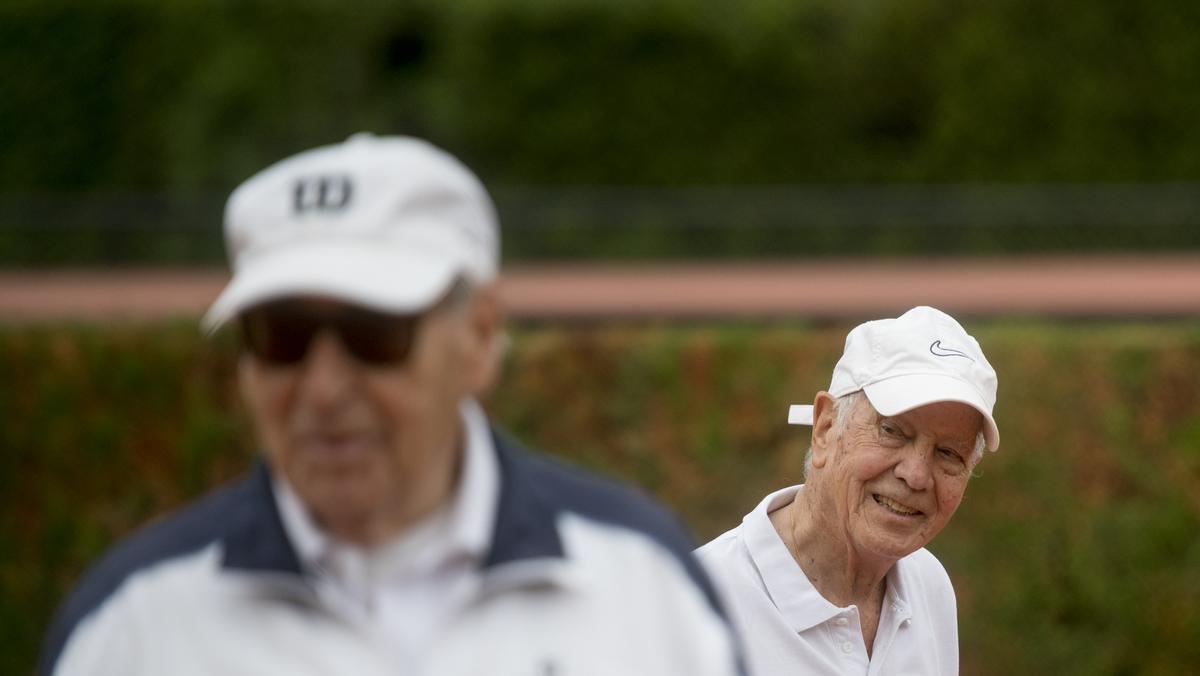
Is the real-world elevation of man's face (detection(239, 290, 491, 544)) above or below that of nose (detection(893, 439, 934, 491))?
above

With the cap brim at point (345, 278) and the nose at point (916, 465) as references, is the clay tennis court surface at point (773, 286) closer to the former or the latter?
the nose at point (916, 465)

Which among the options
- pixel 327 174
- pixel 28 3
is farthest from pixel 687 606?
pixel 28 3

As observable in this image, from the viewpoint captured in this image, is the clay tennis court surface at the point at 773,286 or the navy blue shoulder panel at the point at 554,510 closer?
the navy blue shoulder panel at the point at 554,510

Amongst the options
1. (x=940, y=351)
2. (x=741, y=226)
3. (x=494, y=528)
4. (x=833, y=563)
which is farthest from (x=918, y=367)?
(x=741, y=226)

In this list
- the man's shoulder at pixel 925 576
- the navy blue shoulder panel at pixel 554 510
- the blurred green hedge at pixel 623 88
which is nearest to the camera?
the navy blue shoulder panel at pixel 554 510

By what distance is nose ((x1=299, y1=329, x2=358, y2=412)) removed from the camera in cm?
154

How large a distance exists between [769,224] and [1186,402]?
7.07 metres

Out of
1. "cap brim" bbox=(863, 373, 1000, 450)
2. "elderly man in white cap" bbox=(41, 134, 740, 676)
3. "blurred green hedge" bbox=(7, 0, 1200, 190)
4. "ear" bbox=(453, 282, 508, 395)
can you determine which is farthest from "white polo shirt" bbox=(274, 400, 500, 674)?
"blurred green hedge" bbox=(7, 0, 1200, 190)

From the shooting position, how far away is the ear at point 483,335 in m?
1.65

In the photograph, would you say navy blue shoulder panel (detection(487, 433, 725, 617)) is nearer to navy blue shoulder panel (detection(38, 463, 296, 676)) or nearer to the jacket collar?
the jacket collar

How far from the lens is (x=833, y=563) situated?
2.87 m

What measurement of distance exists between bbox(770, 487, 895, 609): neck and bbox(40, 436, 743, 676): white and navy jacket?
4.03 feet

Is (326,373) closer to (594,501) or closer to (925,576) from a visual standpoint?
(594,501)

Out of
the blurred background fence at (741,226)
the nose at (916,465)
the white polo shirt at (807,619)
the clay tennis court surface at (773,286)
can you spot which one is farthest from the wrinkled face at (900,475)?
the blurred background fence at (741,226)
